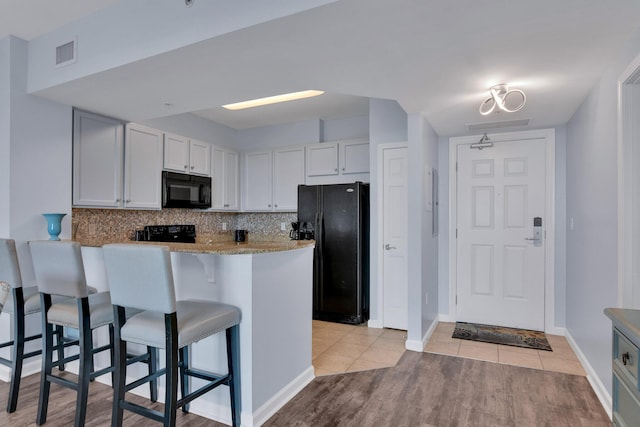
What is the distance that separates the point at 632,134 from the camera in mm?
1920

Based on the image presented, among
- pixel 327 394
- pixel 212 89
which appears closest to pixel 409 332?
pixel 327 394

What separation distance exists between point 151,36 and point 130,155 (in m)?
1.83

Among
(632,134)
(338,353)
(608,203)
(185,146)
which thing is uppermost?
(185,146)

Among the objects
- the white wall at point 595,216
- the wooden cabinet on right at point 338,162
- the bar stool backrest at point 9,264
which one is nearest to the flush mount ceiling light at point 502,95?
the white wall at point 595,216

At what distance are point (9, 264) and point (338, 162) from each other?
3.32m

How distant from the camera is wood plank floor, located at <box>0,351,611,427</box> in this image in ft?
6.89

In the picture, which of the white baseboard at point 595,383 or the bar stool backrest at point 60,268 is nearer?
the bar stool backrest at point 60,268

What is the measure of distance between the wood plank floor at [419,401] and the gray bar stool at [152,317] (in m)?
0.48

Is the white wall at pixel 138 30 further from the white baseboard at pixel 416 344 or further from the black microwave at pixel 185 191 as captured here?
the white baseboard at pixel 416 344

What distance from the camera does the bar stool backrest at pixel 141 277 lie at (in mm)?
1625

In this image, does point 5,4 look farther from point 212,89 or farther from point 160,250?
point 160,250

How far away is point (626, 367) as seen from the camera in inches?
47.3

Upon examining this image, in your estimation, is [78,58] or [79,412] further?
[78,58]

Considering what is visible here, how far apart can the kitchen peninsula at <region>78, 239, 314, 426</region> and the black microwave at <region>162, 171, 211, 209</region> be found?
6.57ft
